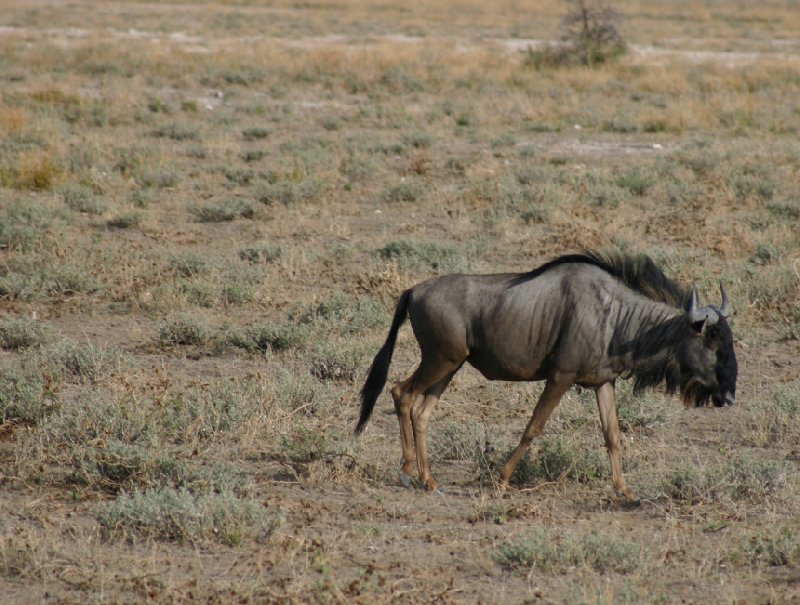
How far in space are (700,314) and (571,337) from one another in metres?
0.67

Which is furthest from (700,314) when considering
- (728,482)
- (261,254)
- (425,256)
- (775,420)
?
(261,254)

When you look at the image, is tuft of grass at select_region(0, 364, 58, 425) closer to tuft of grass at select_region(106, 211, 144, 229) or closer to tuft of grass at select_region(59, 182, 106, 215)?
tuft of grass at select_region(106, 211, 144, 229)

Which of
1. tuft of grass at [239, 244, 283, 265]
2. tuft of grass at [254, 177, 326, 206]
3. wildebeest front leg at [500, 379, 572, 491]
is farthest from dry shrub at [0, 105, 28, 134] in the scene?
wildebeest front leg at [500, 379, 572, 491]

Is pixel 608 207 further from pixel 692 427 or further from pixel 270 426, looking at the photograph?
pixel 270 426

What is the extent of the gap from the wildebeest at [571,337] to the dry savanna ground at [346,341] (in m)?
0.47

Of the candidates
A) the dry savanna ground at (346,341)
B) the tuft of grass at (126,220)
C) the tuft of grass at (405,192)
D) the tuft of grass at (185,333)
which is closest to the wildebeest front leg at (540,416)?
the dry savanna ground at (346,341)

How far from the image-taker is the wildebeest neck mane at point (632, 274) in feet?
20.5

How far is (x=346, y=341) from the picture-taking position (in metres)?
8.90

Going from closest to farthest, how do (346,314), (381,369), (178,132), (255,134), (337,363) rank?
(381,369)
(337,363)
(346,314)
(178,132)
(255,134)

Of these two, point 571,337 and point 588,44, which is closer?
point 571,337

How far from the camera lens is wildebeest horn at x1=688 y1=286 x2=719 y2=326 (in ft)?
19.4

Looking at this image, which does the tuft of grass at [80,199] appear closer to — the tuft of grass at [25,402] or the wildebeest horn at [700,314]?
the tuft of grass at [25,402]

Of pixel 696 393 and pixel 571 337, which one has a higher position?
pixel 571 337

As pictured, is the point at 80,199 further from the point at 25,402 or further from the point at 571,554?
the point at 571,554
